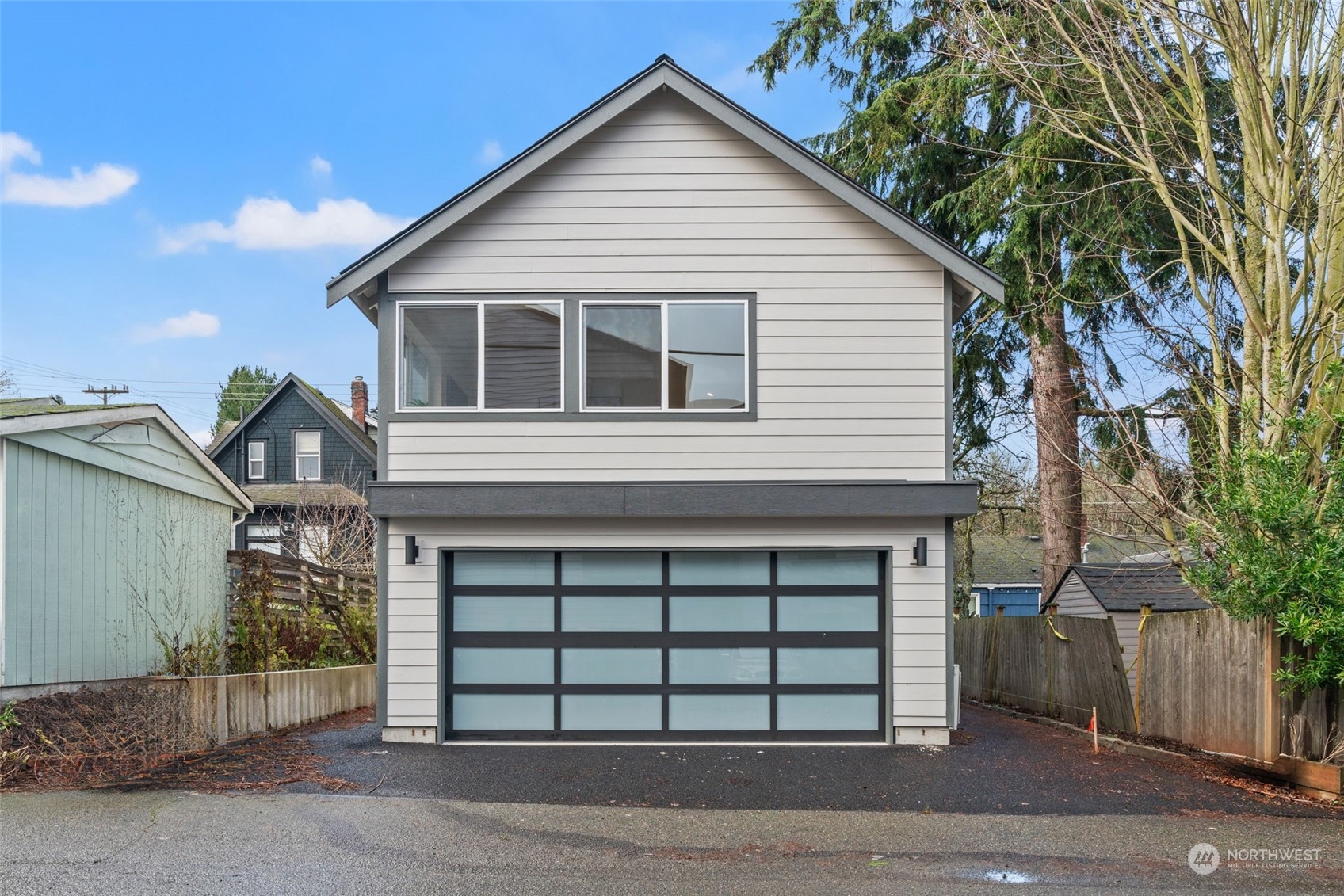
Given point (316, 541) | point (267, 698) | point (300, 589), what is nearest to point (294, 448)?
point (316, 541)

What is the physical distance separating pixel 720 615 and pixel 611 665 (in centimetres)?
128

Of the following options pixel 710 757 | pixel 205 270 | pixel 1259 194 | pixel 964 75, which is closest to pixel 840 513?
pixel 710 757

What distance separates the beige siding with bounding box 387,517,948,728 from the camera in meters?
10.6

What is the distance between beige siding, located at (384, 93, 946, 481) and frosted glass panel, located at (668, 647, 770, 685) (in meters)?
1.88

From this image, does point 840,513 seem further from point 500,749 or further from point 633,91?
point 633,91

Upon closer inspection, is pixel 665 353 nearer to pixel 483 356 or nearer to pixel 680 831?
pixel 483 356

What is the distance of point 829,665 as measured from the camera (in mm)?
10781

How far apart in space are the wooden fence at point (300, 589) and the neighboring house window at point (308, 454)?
1545 cm

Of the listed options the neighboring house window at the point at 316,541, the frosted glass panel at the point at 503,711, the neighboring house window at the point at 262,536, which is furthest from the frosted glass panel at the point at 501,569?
the neighboring house window at the point at 262,536

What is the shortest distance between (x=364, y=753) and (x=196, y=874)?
3923 mm

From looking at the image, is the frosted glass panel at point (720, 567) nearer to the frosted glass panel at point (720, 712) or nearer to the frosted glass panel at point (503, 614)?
the frosted glass panel at point (720, 712)

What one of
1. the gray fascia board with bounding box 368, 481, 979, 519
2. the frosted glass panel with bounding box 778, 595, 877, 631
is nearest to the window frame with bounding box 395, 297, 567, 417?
the gray fascia board with bounding box 368, 481, 979, 519

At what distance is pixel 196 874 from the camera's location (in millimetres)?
6129

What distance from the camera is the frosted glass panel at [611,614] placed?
10.8 meters
